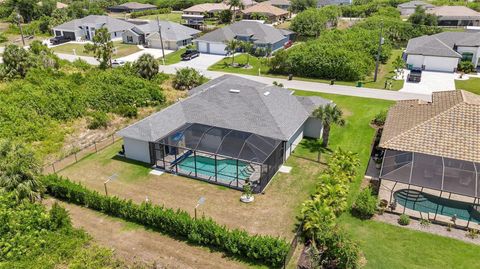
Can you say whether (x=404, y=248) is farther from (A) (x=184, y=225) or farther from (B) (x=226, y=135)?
(B) (x=226, y=135)

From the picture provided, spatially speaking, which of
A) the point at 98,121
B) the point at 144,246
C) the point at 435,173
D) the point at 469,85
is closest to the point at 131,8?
the point at 98,121

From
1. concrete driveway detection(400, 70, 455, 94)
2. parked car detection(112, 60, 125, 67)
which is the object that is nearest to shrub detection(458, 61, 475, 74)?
concrete driveway detection(400, 70, 455, 94)

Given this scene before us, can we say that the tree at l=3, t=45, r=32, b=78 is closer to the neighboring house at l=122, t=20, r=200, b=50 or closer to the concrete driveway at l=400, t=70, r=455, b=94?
the neighboring house at l=122, t=20, r=200, b=50

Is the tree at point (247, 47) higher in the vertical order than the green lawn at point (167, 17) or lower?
lower

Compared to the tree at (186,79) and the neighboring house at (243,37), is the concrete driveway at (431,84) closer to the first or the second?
the neighboring house at (243,37)

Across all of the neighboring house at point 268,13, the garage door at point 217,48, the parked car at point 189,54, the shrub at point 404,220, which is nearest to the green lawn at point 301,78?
the garage door at point 217,48

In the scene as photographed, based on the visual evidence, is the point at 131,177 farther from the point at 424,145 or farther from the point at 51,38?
the point at 51,38
